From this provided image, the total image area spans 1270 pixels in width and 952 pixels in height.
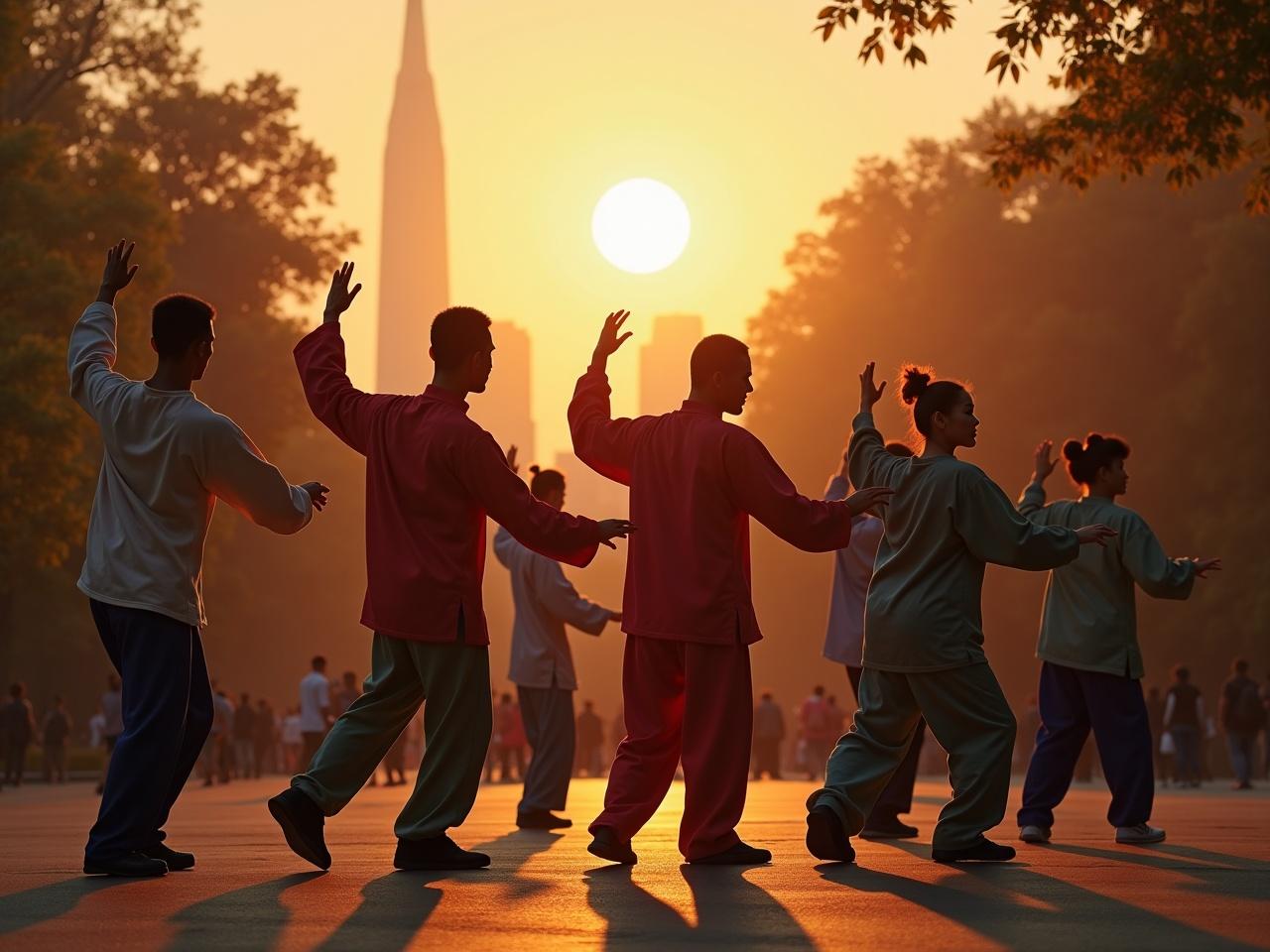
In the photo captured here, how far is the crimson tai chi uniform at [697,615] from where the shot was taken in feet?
28.8

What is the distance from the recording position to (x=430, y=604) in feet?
27.7

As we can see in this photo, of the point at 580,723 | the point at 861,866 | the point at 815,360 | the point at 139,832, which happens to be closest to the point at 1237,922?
the point at 861,866

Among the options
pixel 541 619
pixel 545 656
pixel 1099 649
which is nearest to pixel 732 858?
pixel 1099 649

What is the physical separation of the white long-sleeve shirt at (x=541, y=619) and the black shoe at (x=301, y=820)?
18.0 feet

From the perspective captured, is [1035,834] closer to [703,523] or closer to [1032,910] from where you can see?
[703,523]

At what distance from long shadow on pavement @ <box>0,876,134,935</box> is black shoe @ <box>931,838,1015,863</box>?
3283 millimetres

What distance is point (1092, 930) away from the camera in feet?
20.6

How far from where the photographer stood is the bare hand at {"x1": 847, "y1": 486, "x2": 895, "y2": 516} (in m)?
8.83

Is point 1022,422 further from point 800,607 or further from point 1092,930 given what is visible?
point 1092,930

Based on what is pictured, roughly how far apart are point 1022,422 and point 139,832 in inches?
1481

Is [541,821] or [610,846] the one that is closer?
[610,846]

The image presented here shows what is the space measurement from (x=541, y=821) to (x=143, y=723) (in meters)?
5.62

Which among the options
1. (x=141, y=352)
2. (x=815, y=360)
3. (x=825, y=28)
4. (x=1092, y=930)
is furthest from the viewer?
(x=815, y=360)

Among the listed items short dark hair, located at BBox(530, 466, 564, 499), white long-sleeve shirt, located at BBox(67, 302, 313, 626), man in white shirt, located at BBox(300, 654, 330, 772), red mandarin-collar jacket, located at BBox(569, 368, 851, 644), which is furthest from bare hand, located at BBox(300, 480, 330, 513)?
man in white shirt, located at BBox(300, 654, 330, 772)
